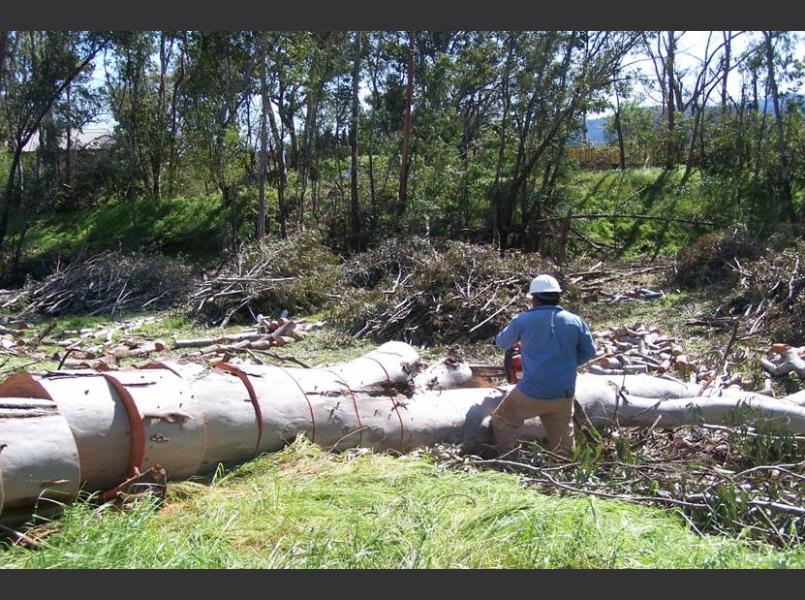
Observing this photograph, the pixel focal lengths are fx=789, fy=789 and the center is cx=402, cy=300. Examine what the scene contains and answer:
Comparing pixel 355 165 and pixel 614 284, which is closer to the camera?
pixel 614 284

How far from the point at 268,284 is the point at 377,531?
8.80m

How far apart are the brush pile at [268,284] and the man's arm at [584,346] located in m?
6.95

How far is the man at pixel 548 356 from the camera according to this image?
5438mm

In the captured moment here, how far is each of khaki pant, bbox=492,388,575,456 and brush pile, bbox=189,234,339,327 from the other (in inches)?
258

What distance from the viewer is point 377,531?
3.63m

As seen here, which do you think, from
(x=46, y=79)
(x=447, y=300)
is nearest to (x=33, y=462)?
(x=447, y=300)

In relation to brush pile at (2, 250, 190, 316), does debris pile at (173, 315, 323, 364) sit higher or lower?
lower

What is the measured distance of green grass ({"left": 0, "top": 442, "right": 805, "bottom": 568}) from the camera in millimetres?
3406

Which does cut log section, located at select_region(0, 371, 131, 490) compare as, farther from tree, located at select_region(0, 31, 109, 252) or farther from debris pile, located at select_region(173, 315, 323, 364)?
tree, located at select_region(0, 31, 109, 252)

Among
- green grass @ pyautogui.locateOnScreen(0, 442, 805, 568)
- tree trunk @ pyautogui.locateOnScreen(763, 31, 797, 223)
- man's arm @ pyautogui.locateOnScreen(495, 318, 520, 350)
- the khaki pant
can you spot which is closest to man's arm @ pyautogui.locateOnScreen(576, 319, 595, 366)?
the khaki pant

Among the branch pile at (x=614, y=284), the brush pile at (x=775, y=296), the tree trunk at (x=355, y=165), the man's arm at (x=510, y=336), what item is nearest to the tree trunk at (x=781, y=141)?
the branch pile at (x=614, y=284)

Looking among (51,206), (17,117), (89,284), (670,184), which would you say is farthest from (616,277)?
(51,206)

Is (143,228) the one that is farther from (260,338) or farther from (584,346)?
(584,346)

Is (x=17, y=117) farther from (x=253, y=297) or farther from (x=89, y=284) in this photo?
(x=253, y=297)
